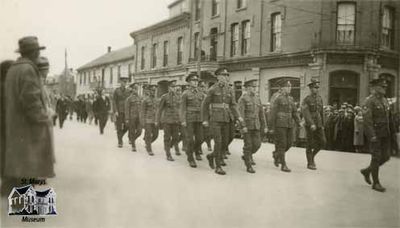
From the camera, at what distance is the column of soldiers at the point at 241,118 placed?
450 cm

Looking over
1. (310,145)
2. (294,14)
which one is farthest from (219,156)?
(294,14)

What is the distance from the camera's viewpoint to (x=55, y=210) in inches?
147

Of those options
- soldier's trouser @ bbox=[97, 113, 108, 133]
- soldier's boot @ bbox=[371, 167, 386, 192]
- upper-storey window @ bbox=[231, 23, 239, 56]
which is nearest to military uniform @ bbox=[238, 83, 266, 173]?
soldier's boot @ bbox=[371, 167, 386, 192]

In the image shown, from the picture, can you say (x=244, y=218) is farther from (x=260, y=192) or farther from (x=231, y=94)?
(x=231, y=94)

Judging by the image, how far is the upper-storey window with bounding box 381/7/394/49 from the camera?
4289mm

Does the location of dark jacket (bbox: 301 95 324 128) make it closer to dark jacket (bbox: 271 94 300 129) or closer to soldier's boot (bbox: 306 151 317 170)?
dark jacket (bbox: 271 94 300 129)

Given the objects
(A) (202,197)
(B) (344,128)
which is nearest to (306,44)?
(B) (344,128)

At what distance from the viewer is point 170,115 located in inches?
253

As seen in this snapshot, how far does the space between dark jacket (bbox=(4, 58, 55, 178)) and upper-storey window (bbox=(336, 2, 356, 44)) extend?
4340mm

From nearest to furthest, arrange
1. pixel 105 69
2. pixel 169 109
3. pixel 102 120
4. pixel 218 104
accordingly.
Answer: pixel 218 104
pixel 105 69
pixel 169 109
pixel 102 120

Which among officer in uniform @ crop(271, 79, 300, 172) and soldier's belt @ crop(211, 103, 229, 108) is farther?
officer in uniform @ crop(271, 79, 300, 172)

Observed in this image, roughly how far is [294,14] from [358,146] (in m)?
2.54

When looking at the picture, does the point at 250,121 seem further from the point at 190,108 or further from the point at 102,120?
the point at 102,120

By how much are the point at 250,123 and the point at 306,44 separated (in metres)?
2.40
